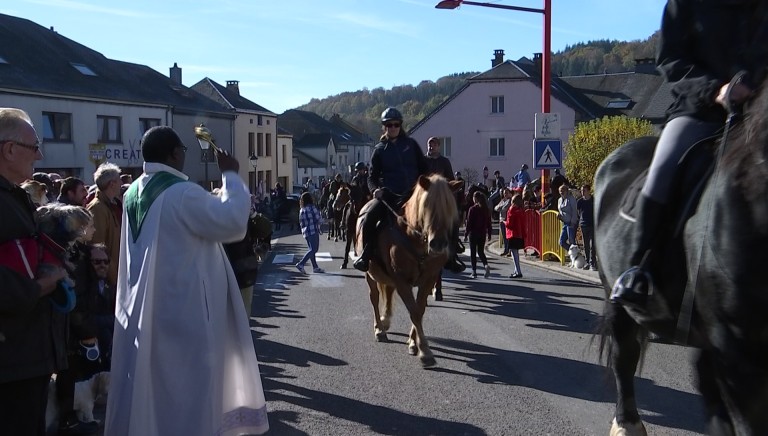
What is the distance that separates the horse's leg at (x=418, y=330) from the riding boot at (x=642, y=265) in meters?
→ 3.79

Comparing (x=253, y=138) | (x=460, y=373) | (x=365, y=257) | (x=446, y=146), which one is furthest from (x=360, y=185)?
(x=253, y=138)

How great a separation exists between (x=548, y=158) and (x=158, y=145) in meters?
12.8

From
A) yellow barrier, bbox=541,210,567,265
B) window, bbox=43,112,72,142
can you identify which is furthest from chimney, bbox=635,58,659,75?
yellow barrier, bbox=541,210,567,265

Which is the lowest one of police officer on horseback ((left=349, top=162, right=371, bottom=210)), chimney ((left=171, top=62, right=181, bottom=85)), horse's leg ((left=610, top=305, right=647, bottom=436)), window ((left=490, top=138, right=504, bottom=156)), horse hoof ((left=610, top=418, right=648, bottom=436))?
horse hoof ((left=610, top=418, right=648, bottom=436))

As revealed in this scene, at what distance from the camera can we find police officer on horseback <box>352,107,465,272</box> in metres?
8.65

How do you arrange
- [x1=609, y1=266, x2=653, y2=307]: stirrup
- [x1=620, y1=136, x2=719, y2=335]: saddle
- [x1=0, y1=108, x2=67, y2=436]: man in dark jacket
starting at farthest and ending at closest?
[x1=609, y1=266, x2=653, y2=307]: stirrup
[x1=620, y1=136, x2=719, y2=335]: saddle
[x1=0, y1=108, x2=67, y2=436]: man in dark jacket

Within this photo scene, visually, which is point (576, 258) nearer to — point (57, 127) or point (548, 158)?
point (548, 158)

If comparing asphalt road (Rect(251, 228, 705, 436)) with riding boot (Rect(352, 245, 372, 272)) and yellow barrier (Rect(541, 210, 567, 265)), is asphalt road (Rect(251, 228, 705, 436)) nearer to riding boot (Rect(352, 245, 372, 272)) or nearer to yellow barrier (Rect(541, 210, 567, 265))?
riding boot (Rect(352, 245, 372, 272))

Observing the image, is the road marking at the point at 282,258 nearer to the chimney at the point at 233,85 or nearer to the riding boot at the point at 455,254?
the riding boot at the point at 455,254

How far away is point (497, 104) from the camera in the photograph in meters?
48.8

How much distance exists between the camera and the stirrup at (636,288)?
12.5 feet

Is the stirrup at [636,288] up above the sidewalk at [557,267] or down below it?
above

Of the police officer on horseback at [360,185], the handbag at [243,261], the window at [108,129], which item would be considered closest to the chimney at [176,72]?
the window at [108,129]

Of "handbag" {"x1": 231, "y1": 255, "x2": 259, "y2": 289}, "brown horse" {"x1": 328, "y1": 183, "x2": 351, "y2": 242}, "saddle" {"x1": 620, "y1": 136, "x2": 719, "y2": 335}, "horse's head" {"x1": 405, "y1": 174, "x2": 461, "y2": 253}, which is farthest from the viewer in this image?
"brown horse" {"x1": 328, "y1": 183, "x2": 351, "y2": 242}
